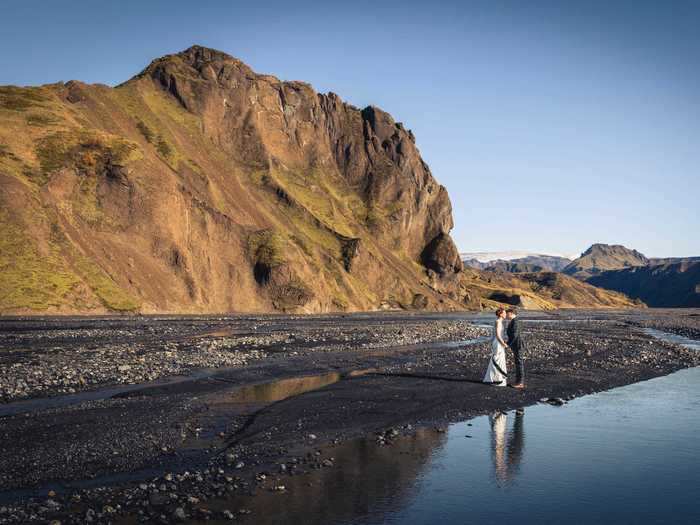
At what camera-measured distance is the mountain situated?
240 feet

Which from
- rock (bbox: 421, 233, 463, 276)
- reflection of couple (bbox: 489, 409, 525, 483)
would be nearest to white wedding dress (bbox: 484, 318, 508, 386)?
reflection of couple (bbox: 489, 409, 525, 483)

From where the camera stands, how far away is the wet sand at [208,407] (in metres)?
11.0

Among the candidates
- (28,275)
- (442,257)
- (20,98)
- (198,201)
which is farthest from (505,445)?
(442,257)

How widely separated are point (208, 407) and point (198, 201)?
89528 mm

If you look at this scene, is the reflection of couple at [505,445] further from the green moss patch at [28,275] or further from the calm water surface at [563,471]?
the green moss patch at [28,275]

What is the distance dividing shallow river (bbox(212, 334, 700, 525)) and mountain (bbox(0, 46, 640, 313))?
6164cm

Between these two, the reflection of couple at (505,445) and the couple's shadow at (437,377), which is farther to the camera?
the couple's shadow at (437,377)

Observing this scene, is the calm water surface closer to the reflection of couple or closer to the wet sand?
the reflection of couple

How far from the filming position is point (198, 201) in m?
104

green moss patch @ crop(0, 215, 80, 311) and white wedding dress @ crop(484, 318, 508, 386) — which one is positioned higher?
green moss patch @ crop(0, 215, 80, 311)

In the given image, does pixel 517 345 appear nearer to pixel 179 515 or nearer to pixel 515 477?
pixel 515 477

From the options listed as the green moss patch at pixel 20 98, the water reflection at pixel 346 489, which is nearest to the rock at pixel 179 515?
the water reflection at pixel 346 489

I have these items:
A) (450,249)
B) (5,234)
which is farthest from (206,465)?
(450,249)

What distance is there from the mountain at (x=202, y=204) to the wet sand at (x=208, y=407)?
36284mm
